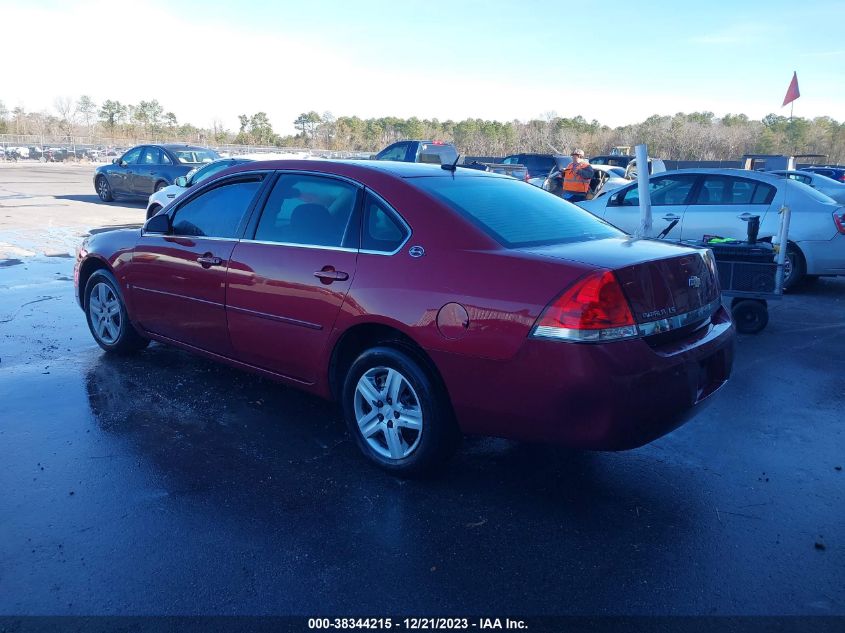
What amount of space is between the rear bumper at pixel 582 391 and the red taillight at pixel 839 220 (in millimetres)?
6699

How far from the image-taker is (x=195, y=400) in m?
4.82

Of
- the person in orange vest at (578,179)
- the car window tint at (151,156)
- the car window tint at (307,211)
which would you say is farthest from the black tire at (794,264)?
the car window tint at (151,156)

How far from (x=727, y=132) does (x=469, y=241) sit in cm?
6477

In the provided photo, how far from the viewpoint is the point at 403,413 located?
3.66m

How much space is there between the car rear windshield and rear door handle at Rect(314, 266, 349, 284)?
673mm

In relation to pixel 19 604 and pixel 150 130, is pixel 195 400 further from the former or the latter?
pixel 150 130

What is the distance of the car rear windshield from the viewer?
365cm

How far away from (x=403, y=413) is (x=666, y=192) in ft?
23.1

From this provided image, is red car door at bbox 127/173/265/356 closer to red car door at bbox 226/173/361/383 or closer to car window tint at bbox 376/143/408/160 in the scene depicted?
red car door at bbox 226/173/361/383

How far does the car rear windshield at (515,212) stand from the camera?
144 inches

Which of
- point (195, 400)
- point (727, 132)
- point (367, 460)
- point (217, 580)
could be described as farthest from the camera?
point (727, 132)

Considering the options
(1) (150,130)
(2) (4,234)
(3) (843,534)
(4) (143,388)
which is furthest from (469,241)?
(1) (150,130)

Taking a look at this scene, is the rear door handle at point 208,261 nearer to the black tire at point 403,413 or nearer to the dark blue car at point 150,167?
the black tire at point 403,413

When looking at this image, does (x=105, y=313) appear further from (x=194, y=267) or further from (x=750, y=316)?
(x=750, y=316)
